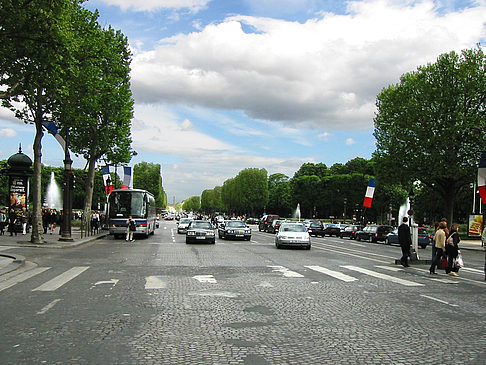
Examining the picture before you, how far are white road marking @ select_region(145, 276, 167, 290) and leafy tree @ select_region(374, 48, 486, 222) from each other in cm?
3392

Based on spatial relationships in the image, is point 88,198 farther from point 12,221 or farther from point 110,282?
point 110,282

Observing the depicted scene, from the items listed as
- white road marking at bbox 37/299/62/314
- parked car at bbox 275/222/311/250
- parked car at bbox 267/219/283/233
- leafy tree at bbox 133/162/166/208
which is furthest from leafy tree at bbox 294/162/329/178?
white road marking at bbox 37/299/62/314

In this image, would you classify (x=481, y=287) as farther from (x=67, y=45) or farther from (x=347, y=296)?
(x=67, y=45)

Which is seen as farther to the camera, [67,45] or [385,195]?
[385,195]

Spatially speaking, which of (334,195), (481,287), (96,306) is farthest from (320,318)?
(334,195)

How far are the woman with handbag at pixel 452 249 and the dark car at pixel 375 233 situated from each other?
2618cm

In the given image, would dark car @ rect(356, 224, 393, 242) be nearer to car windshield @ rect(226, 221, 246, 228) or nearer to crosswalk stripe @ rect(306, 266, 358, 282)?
car windshield @ rect(226, 221, 246, 228)

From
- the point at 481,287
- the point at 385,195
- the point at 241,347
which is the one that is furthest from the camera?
the point at 385,195

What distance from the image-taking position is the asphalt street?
5.97 meters

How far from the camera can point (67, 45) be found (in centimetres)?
1558

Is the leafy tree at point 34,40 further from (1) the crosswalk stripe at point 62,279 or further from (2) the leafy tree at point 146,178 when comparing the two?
(2) the leafy tree at point 146,178

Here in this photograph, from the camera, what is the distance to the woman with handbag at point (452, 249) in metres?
15.0

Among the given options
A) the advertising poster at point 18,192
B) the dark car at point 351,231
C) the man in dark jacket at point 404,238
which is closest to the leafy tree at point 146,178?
the dark car at point 351,231

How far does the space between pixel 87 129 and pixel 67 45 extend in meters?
21.6
